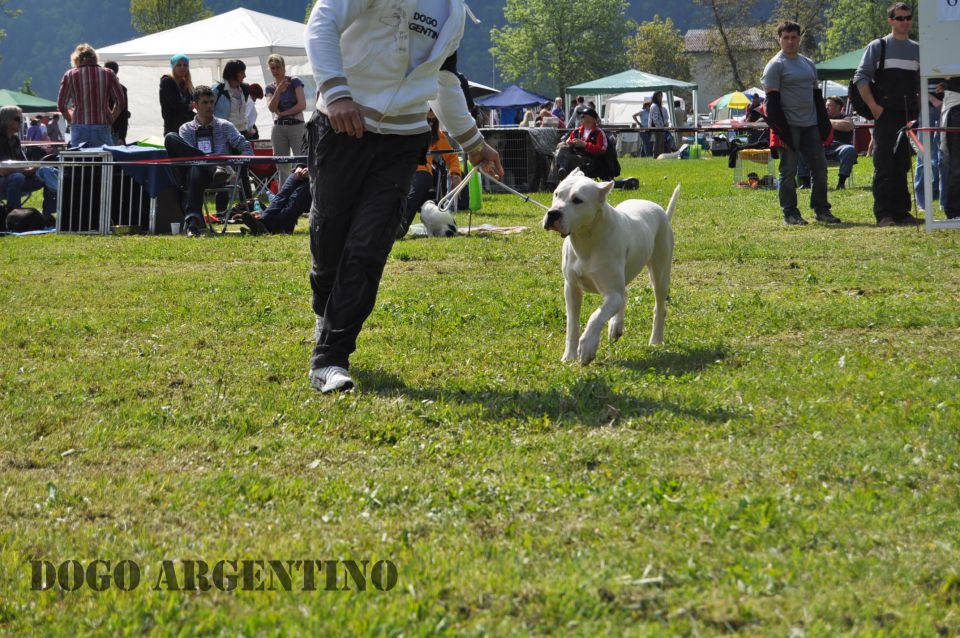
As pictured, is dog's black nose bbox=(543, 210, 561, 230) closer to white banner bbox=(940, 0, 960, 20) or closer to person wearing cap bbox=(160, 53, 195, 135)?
white banner bbox=(940, 0, 960, 20)

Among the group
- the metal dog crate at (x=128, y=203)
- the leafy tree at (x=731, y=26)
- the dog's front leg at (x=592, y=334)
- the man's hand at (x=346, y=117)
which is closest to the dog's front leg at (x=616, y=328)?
the dog's front leg at (x=592, y=334)

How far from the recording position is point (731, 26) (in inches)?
2867

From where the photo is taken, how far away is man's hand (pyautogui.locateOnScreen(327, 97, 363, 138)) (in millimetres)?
4844

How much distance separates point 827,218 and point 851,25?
77.1 metres

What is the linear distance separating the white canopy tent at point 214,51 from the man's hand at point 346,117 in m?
18.5

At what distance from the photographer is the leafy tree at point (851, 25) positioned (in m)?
76.2

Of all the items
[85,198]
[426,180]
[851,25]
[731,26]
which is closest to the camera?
[426,180]

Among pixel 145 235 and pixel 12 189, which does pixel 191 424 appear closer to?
pixel 145 235

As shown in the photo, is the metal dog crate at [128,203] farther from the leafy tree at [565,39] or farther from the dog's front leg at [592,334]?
the leafy tree at [565,39]

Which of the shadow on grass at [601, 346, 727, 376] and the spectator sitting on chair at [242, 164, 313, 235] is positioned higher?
the spectator sitting on chair at [242, 164, 313, 235]

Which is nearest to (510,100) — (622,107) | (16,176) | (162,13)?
(622,107)

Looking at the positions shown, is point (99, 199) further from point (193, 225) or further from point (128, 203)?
point (193, 225)

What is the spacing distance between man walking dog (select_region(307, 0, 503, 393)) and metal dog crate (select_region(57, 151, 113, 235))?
29.7 ft

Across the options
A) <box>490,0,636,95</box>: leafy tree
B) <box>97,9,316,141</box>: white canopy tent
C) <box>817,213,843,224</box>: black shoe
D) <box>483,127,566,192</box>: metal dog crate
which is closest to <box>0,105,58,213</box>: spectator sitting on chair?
<box>483,127,566,192</box>: metal dog crate
